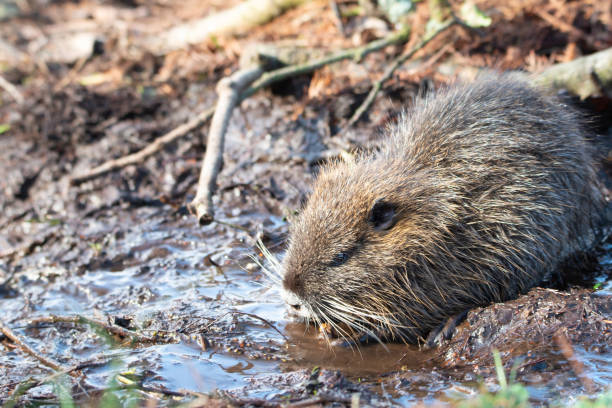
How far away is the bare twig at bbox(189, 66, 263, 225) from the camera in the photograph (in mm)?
3437

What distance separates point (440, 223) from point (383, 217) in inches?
12.3

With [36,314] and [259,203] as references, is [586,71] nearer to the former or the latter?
[259,203]

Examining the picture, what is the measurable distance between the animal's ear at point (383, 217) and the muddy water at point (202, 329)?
25.9 inches

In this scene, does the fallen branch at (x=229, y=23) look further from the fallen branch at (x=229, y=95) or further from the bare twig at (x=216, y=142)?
the bare twig at (x=216, y=142)

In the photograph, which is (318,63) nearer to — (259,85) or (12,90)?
(259,85)

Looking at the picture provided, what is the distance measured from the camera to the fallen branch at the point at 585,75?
4.92 metres

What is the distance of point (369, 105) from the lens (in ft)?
17.4

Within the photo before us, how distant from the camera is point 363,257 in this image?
351 cm

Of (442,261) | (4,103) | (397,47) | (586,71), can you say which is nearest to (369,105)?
(397,47)

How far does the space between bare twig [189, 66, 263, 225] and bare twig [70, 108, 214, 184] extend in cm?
30

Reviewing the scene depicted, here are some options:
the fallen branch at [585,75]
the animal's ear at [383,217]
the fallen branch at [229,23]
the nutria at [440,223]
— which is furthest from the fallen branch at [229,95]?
the fallen branch at [229,23]

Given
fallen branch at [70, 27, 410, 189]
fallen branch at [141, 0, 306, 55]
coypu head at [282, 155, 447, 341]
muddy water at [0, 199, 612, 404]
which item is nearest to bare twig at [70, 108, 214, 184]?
fallen branch at [70, 27, 410, 189]

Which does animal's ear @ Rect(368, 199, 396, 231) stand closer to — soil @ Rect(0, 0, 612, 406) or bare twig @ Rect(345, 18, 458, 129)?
soil @ Rect(0, 0, 612, 406)

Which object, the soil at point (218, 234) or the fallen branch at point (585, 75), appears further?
the fallen branch at point (585, 75)
